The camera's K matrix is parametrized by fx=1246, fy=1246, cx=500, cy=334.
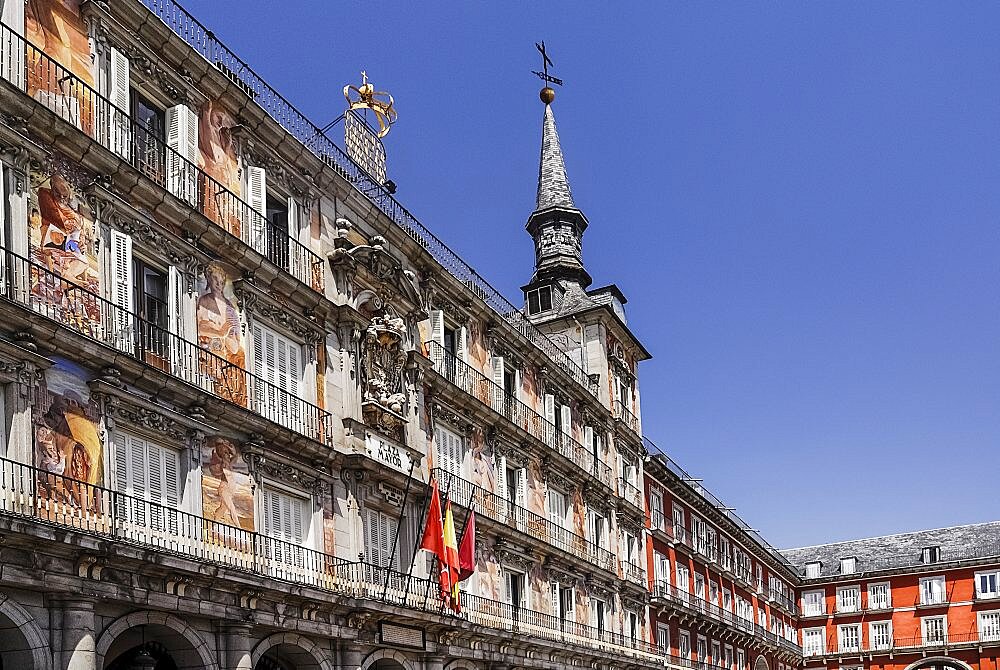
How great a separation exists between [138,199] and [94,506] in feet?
19.4

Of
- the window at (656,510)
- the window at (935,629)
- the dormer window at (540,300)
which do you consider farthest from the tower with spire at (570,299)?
the window at (935,629)

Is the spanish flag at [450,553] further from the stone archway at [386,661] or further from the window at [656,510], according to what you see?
the window at [656,510]

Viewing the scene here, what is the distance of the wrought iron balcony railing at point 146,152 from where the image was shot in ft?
68.4

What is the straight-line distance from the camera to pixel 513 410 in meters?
39.7

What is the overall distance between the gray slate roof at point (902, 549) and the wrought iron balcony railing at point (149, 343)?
66523 millimetres

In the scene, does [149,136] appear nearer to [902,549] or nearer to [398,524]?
[398,524]

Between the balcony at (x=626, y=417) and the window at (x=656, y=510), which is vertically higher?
the balcony at (x=626, y=417)

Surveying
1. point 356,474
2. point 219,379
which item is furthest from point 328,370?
point 219,379

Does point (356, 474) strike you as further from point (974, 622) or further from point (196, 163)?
point (974, 622)

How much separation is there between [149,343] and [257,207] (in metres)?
5.38

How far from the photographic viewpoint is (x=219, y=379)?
24.7 m

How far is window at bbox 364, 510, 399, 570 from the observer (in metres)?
29.7

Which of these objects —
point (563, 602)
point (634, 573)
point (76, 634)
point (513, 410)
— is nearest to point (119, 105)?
point (76, 634)

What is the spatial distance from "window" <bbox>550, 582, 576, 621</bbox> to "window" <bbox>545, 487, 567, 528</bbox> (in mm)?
2097
